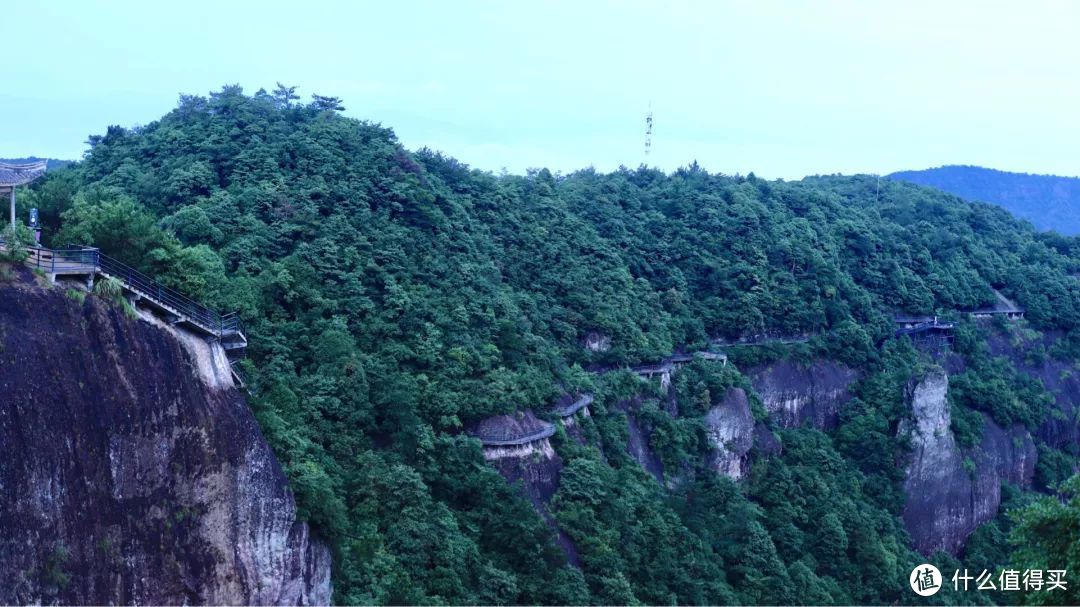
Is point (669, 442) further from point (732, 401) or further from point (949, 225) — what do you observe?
point (949, 225)

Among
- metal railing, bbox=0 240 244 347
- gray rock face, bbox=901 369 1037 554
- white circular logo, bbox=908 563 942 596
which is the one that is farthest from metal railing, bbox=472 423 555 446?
gray rock face, bbox=901 369 1037 554

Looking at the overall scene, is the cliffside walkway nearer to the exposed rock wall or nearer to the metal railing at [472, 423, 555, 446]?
the metal railing at [472, 423, 555, 446]

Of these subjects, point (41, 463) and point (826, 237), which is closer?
point (41, 463)

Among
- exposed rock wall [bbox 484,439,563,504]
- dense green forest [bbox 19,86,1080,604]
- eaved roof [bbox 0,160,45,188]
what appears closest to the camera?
eaved roof [bbox 0,160,45,188]

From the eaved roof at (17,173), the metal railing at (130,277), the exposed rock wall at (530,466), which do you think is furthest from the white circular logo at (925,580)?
the eaved roof at (17,173)

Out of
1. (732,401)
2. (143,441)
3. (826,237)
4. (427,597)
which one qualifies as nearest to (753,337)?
(732,401)
